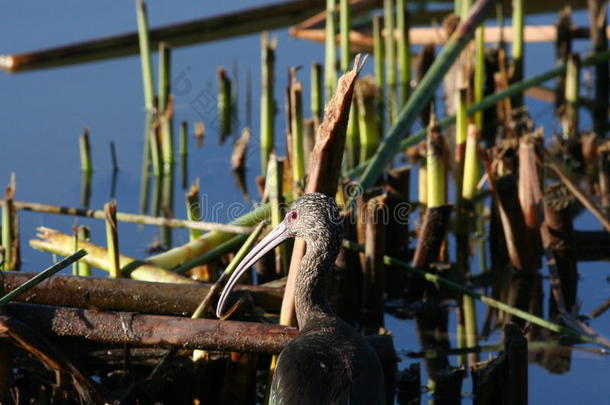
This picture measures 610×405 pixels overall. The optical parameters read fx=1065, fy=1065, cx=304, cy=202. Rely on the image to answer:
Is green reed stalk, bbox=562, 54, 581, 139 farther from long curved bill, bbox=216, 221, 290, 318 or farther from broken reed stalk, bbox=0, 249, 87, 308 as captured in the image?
broken reed stalk, bbox=0, 249, 87, 308

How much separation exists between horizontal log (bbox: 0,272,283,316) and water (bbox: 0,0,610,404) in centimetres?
152

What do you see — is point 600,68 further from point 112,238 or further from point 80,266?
point 112,238

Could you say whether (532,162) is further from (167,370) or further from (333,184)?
(167,370)

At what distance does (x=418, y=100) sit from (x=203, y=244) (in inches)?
67.5

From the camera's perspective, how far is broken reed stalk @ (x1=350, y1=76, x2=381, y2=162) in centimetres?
916

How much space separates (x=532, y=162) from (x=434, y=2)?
8.06 metres

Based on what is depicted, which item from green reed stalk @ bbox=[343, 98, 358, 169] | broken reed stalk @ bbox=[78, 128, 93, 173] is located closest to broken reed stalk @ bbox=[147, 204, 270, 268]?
broken reed stalk @ bbox=[78, 128, 93, 173]

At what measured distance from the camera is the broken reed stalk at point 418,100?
6.34 metres

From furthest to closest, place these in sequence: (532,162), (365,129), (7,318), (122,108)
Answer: (122,108)
(365,129)
(532,162)
(7,318)

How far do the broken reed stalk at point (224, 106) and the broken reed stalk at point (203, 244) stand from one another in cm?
440

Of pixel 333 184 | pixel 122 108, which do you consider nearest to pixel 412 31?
pixel 122 108

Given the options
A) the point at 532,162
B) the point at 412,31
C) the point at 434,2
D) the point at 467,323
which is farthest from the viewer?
the point at 434,2

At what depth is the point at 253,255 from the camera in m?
5.17

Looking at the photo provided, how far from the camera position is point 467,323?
21.9 ft
